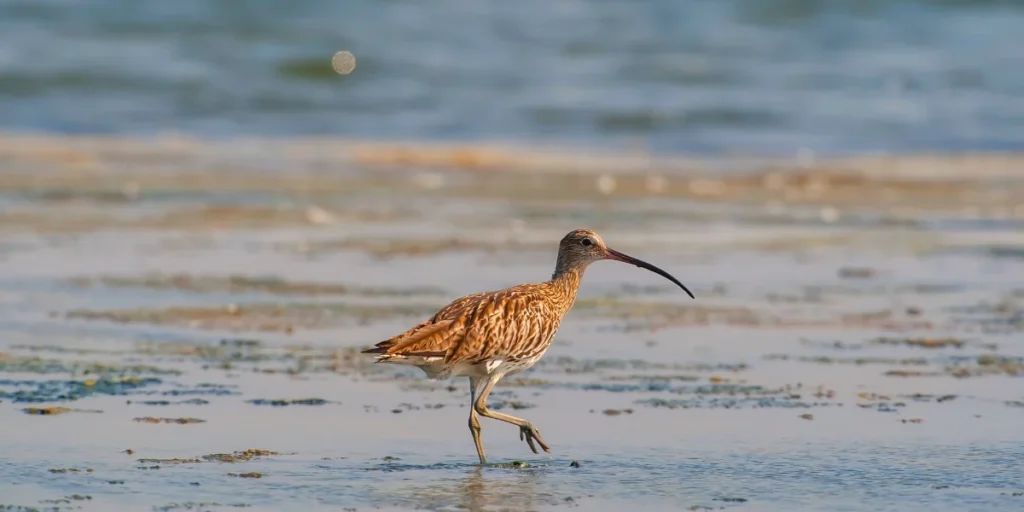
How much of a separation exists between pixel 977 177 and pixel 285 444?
12325 mm

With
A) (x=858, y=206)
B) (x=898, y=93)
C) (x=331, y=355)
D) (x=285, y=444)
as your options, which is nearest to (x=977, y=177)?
(x=858, y=206)

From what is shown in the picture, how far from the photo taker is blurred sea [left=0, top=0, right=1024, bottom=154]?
74.2ft

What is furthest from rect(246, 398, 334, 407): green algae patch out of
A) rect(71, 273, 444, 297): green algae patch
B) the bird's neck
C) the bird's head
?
rect(71, 273, 444, 297): green algae patch

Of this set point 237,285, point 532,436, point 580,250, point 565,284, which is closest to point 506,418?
point 532,436

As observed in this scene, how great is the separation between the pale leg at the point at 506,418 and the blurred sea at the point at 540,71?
45.7 feet

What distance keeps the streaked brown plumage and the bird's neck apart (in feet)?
0.45

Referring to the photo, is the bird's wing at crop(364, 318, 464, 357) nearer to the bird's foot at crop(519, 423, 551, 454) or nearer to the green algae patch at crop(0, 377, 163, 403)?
the bird's foot at crop(519, 423, 551, 454)

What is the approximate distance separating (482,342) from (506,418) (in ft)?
1.10

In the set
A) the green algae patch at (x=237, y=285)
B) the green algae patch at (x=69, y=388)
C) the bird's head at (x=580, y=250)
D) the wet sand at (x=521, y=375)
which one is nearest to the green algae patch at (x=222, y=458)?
the wet sand at (x=521, y=375)

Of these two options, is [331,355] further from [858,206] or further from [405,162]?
[405,162]

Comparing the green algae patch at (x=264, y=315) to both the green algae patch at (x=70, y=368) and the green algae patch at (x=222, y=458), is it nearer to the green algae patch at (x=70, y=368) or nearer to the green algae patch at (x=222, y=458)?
the green algae patch at (x=70, y=368)

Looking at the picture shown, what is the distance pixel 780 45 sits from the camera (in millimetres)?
29250

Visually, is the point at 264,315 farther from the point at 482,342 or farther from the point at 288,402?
the point at 482,342

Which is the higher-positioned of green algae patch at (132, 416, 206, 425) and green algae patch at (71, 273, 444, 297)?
green algae patch at (71, 273, 444, 297)
